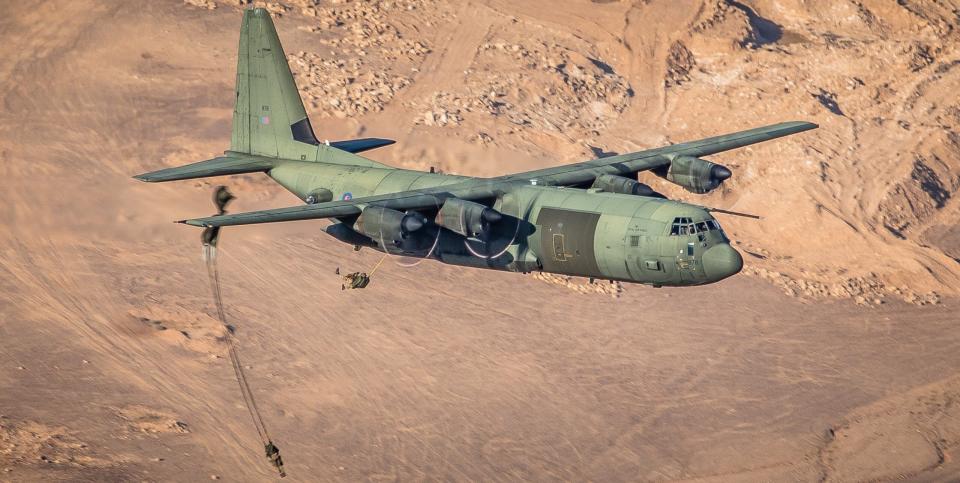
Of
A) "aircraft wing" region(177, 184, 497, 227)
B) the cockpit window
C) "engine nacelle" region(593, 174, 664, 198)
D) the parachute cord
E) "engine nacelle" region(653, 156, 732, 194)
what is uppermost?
"aircraft wing" region(177, 184, 497, 227)

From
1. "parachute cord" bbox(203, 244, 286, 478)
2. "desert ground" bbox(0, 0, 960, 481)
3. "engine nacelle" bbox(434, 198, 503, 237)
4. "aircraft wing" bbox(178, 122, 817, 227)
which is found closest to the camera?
"engine nacelle" bbox(434, 198, 503, 237)

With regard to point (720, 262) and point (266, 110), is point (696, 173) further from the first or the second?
point (266, 110)

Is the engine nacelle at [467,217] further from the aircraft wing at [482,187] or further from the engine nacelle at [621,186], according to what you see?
the engine nacelle at [621,186]

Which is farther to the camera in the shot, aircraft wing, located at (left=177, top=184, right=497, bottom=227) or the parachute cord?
the parachute cord

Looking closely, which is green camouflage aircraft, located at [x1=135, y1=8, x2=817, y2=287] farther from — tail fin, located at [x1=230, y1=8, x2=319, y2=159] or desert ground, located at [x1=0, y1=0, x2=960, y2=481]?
desert ground, located at [x1=0, y1=0, x2=960, y2=481]

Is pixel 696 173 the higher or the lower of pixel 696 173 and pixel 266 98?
the lower

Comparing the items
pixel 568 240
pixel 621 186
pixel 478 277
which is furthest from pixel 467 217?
pixel 478 277

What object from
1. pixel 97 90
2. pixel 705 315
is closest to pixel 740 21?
pixel 705 315

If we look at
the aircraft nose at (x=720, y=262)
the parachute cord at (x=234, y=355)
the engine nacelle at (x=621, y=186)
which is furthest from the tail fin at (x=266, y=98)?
the aircraft nose at (x=720, y=262)

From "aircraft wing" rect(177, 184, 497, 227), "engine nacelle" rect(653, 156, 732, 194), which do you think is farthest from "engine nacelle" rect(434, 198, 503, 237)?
"engine nacelle" rect(653, 156, 732, 194)
